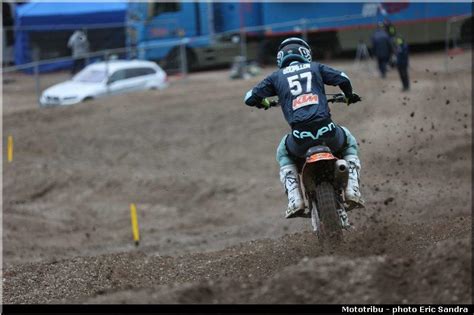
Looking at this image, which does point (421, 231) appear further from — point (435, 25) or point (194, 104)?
point (435, 25)

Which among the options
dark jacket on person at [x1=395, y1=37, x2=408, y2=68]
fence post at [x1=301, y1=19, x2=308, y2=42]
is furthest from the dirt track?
fence post at [x1=301, y1=19, x2=308, y2=42]

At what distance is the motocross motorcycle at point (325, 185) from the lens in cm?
600

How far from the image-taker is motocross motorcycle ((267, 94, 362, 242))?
6.00 meters

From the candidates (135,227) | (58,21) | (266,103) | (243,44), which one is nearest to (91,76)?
(243,44)

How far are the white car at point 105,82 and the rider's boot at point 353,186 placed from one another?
14.6 meters

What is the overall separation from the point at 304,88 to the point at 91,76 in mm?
15621

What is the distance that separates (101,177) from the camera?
48.0 ft

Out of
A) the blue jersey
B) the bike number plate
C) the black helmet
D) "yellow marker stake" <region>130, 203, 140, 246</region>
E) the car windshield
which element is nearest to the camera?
the bike number plate

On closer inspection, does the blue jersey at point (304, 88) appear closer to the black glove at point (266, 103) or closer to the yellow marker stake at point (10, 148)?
the black glove at point (266, 103)

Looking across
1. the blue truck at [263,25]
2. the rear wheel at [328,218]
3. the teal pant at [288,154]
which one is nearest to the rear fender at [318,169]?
Result: the rear wheel at [328,218]

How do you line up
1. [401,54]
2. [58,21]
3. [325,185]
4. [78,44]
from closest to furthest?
[325,185], [401,54], [78,44], [58,21]

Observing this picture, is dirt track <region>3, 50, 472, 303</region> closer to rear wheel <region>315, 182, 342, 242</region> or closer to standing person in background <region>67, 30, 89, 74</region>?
rear wheel <region>315, 182, 342, 242</region>

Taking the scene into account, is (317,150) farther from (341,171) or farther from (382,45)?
(382,45)

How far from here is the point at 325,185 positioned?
611 cm
